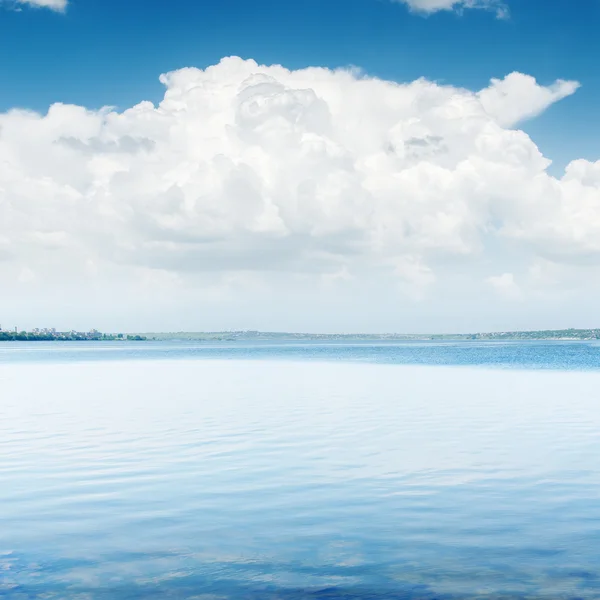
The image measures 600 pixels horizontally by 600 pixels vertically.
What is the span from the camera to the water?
471 inches

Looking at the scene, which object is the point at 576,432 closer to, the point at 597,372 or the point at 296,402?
the point at 296,402

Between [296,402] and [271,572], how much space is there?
103ft

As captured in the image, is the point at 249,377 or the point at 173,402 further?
the point at 249,377

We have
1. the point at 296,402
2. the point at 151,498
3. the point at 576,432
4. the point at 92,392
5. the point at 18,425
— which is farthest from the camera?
the point at 92,392

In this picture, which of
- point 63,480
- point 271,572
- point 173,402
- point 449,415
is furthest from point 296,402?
point 271,572

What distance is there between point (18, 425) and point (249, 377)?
36852 millimetres

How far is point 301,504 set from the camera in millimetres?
17406

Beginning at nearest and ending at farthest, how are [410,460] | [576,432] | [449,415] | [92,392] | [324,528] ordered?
[324,528]
[410,460]
[576,432]
[449,415]
[92,392]

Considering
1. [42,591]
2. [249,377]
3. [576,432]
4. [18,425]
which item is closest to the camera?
[42,591]

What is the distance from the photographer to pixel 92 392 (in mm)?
52750

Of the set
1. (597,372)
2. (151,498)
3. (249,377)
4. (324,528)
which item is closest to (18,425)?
(151,498)

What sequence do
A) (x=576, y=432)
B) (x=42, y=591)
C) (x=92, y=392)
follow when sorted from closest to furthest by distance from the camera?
(x=42, y=591) → (x=576, y=432) → (x=92, y=392)

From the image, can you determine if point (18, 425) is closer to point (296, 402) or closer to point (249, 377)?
point (296, 402)

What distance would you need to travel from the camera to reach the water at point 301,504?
39.2ft
